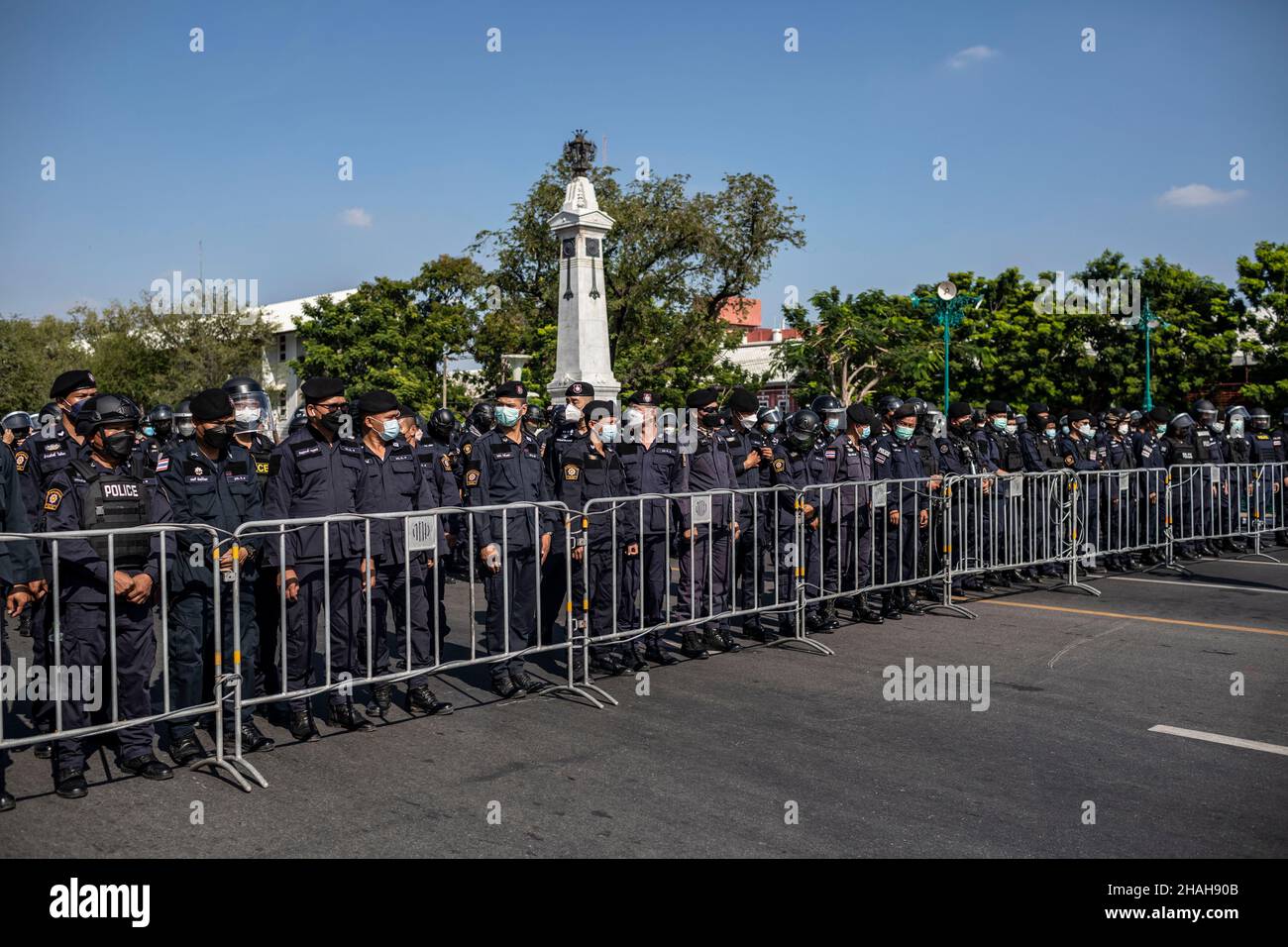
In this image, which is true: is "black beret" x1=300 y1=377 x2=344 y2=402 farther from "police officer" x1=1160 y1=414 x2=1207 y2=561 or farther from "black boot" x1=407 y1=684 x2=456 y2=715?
"police officer" x1=1160 y1=414 x2=1207 y2=561

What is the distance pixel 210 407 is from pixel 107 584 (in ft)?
4.03

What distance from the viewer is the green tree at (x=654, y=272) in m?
32.3

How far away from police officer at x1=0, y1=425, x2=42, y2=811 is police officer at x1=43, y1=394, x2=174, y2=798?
18 cm

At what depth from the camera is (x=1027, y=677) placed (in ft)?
25.0

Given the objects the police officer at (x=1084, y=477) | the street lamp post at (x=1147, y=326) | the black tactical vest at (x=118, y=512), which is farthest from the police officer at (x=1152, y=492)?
the street lamp post at (x=1147, y=326)

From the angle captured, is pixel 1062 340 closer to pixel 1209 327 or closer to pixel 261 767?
pixel 1209 327

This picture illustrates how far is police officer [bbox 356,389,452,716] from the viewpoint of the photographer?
688cm

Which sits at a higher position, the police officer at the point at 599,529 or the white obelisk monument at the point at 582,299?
the white obelisk monument at the point at 582,299

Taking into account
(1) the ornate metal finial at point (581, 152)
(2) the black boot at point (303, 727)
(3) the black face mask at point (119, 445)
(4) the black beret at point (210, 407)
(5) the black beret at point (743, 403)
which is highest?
(1) the ornate metal finial at point (581, 152)

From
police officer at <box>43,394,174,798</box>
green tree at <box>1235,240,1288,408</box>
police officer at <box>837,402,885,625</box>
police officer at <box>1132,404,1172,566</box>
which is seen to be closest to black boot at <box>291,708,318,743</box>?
police officer at <box>43,394,174,798</box>

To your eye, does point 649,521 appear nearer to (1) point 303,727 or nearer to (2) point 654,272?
(1) point 303,727

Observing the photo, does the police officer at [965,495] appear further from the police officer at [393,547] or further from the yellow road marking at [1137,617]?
the police officer at [393,547]

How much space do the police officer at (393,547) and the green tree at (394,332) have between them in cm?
3097
